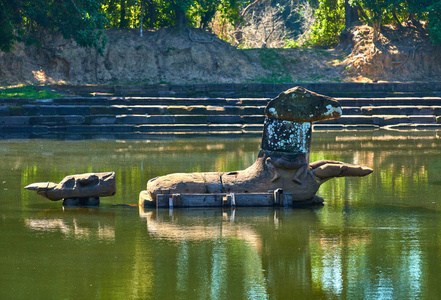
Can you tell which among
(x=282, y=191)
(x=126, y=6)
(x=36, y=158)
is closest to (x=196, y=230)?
(x=282, y=191)

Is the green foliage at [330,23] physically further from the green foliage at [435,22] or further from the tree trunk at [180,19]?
the tree trunk at [180,19]

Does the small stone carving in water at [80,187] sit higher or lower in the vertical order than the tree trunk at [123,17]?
lower

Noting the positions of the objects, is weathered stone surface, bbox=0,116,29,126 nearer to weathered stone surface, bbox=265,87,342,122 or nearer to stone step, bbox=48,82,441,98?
stone step, bbox=48,82,441,98

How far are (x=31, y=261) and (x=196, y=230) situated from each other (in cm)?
186

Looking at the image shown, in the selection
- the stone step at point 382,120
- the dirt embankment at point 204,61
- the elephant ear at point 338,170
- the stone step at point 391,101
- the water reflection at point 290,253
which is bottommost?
the water reflection at point 290,253

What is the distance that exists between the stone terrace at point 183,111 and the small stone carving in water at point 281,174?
9496 mm

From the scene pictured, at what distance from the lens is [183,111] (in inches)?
782

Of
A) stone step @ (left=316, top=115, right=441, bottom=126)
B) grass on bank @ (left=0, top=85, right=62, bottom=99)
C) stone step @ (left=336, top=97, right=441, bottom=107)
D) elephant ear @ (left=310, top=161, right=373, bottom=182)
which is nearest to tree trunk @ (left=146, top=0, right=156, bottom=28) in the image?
grass on bank @ (left=0, top=85, right=62, bottom=99)

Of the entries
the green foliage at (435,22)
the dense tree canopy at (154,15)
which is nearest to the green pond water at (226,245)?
the dense tree canopy at (154,15)

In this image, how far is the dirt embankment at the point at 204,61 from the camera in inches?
934

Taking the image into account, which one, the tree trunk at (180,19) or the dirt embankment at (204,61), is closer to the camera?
the dirt embankment at (204,61)

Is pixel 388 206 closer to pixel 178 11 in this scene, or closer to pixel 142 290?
pixel 142 290

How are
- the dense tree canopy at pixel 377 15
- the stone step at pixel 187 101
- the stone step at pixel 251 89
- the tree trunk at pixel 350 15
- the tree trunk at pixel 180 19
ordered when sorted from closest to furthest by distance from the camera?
the stone step at pixel 187 101 → the stone step at pixel 251 89 → the dense tree canopy at pixel 377 15 → the tree trunk at pixel 180 19 → the tree trunk at pixel 350 15

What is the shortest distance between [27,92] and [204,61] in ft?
22.1
